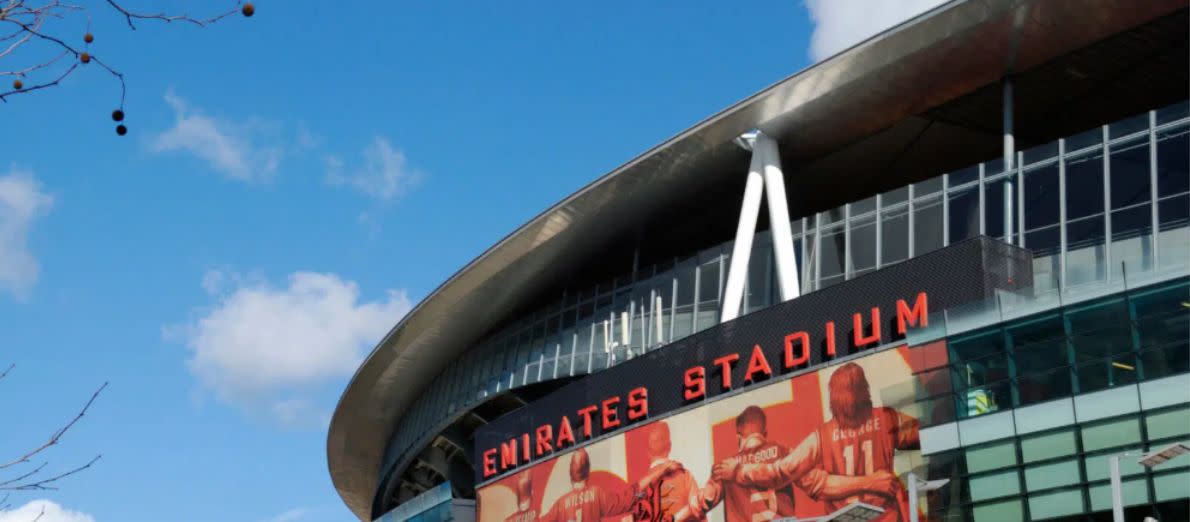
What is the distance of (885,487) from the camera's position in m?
33.9

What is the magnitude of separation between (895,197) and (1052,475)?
1158 cm

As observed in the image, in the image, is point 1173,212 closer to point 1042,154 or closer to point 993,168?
point 1042,154

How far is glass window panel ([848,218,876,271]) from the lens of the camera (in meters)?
39.5

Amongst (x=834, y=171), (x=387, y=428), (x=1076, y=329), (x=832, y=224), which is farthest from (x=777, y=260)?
(x=387, y=428)

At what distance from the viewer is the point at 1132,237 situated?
34188mm

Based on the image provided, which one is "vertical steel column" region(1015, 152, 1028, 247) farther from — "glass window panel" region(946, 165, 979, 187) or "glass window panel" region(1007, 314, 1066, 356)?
"glass window panel" region(1007, 314, 1066, 356)

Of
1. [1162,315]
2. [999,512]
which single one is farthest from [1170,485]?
[999,512]

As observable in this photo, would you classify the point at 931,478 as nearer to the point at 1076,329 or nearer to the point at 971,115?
the point at 1076,329

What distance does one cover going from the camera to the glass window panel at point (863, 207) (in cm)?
3997

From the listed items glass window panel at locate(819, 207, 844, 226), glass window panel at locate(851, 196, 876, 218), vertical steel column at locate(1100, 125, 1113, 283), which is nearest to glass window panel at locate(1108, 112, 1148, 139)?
vertical steel column at locate(1100, 125, 1113, 283)

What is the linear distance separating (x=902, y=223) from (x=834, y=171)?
571 cm

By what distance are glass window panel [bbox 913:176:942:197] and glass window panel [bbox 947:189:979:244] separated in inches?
22.4

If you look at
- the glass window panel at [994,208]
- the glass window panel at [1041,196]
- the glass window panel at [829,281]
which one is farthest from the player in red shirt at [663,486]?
the glass window panel at [1041,196]

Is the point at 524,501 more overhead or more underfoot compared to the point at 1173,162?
more underfoot
